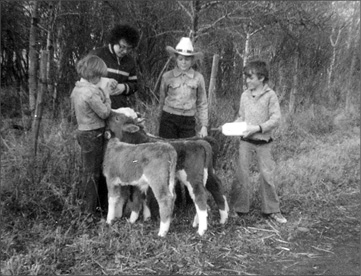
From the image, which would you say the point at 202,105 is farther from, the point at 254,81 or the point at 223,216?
the point at 223,216

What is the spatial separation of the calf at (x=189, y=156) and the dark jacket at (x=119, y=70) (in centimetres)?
47

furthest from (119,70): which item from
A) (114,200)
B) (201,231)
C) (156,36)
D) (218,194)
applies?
(156,36)

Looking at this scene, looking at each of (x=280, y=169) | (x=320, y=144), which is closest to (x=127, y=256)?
(x=280, y=169)

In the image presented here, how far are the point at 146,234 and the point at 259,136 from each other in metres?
1.91

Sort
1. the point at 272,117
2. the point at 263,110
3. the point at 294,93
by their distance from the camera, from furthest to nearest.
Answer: the point at 294,93 < the point at 263,110 < the point at 272,117

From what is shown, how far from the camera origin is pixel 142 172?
4414mm

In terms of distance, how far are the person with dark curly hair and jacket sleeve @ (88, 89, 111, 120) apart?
37 cm

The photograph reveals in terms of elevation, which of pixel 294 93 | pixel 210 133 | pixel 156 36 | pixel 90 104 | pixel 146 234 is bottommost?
pixel 146 234

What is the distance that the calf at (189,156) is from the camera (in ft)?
15.1

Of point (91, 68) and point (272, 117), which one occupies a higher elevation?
point (91, 68)

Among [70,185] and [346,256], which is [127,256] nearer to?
[70,185]

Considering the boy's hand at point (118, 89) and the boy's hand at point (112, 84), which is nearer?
the boy's hand at point (112, 84)

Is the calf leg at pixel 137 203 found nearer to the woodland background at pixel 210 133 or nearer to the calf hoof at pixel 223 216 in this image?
the woodland background at pixel 210 133

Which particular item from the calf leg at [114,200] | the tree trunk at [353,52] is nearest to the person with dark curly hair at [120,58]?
the calf leg at [114,200]
